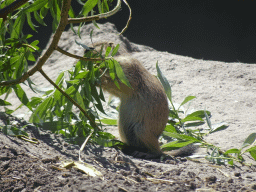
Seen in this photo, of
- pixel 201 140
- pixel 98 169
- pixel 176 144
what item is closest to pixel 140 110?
pixel 176 144

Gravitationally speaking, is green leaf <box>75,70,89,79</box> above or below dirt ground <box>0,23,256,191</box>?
above

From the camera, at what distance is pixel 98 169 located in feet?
5.66

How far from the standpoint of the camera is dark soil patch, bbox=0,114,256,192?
141 cm

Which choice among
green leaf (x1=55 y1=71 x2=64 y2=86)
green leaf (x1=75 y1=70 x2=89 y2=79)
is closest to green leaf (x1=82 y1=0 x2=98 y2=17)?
green leaf (x1=75 y1=70 x2=89 y2=79)

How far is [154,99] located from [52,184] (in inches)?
58.5

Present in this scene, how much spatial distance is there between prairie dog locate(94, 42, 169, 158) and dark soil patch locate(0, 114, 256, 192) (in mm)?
470

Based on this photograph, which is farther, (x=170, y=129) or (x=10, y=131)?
(x=170, y=129)

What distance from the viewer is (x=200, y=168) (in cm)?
208

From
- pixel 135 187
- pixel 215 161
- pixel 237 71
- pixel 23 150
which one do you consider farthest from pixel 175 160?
pixel 237 71

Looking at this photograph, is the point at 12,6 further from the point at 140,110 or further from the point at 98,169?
the point at 140,110

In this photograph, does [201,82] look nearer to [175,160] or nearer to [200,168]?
[175,160]

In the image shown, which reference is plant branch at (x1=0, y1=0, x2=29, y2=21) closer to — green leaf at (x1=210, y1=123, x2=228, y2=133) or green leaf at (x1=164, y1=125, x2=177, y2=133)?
green leaf at (x1=164, y1=125, x2=177, y2=133)

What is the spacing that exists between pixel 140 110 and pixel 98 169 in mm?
1060

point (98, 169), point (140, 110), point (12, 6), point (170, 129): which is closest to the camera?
point (12, 6)
